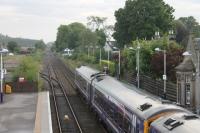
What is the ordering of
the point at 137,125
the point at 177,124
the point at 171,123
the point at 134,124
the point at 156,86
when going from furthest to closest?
the point at 156,86, the point at 134,124, the point at 137,125, the point at 171,123, the point at 177,124

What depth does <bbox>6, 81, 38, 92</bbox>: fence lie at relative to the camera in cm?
4647

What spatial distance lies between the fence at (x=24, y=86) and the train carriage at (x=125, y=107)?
17.3m

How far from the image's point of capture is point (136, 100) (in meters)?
18.5

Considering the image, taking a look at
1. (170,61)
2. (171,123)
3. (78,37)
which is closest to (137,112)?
(171,123)

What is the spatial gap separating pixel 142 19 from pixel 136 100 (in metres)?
62.1

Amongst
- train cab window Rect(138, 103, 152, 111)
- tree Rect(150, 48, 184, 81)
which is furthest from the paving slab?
tree Rect(150, 48, 184, 81)

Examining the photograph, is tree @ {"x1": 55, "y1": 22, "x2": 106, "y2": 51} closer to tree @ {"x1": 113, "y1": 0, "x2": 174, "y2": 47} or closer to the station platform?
tree @ {"x1": 113, "y1": 0, "x2": 174, "y2": 47}

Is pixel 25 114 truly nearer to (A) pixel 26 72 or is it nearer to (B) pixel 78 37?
(A) pixel 26 72

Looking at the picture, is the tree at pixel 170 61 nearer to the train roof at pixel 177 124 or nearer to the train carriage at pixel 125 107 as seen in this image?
the train carriage at pixel 125 107

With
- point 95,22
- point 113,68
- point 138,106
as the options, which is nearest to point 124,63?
point 113,68

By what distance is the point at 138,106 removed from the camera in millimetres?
17281

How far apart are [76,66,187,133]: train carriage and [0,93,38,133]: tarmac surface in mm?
4480

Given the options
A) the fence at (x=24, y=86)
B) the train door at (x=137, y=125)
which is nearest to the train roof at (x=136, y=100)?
the train door at (x=137, y=125)

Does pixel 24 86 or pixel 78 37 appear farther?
pixel 78 37
